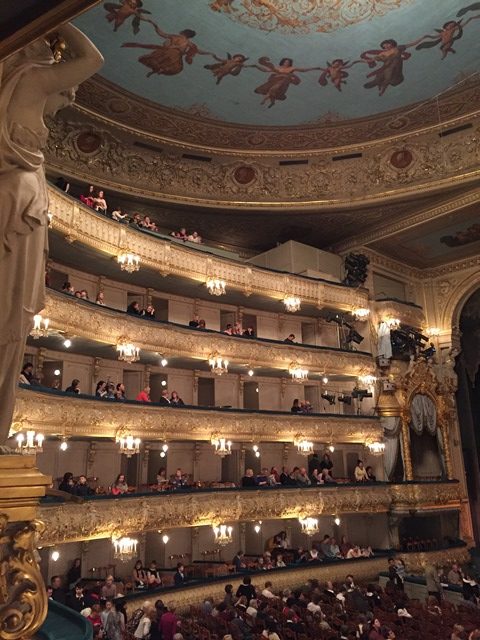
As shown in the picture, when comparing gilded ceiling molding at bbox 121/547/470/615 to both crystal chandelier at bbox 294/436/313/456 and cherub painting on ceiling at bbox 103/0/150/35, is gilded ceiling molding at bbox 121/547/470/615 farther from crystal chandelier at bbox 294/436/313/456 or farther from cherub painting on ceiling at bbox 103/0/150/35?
cherub painting on ceiling at bbox 103/0/150/35

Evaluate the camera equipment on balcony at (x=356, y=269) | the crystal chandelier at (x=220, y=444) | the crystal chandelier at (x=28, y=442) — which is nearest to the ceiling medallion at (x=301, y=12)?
the camera equipment on balcony at (x=356, y=269)

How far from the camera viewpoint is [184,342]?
20.3 meters

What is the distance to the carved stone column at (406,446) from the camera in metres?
24.1

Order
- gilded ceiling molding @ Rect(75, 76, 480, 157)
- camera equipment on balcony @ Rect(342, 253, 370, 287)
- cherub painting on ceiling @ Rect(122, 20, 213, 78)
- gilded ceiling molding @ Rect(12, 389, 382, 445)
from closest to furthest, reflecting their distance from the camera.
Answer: gilded ceiling molding @ Rect(12, 389, 382, 445) → cherub painting on ceiling @ Rect(122, 20, 213, 78) → gilded ceiling molding @ Rect(75, 76, 480, 157) → camera equipment on balcony @ Rect(342, 253, 370, 287)

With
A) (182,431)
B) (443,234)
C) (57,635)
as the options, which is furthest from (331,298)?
(57,635)

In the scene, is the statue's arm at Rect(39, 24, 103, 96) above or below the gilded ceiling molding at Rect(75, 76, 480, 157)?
below

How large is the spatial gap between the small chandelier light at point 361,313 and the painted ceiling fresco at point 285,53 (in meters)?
8.89

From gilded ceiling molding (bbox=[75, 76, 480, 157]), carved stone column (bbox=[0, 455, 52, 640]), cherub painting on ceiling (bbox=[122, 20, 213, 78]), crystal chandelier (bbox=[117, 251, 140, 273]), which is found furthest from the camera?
gilded ceiling molding (bbox=[75, 76, 480, 157])

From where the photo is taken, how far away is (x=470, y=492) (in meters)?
28.9

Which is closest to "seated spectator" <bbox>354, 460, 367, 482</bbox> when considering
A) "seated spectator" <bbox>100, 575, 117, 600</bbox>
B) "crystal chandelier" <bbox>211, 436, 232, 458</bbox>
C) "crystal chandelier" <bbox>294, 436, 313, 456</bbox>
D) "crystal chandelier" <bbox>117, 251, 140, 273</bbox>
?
"crystal chandelier" <bbox>294, 436, 313, 456</bbox>

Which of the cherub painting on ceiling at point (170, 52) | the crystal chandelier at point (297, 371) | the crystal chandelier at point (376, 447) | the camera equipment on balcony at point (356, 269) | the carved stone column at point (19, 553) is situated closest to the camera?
the carved stone column at point (19, 553)

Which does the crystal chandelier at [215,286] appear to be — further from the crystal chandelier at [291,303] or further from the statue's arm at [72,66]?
the statue's arm at [72,66]

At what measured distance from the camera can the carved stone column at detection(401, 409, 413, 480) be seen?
2411cm

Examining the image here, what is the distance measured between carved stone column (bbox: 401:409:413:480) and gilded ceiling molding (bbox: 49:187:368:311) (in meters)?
5.72
